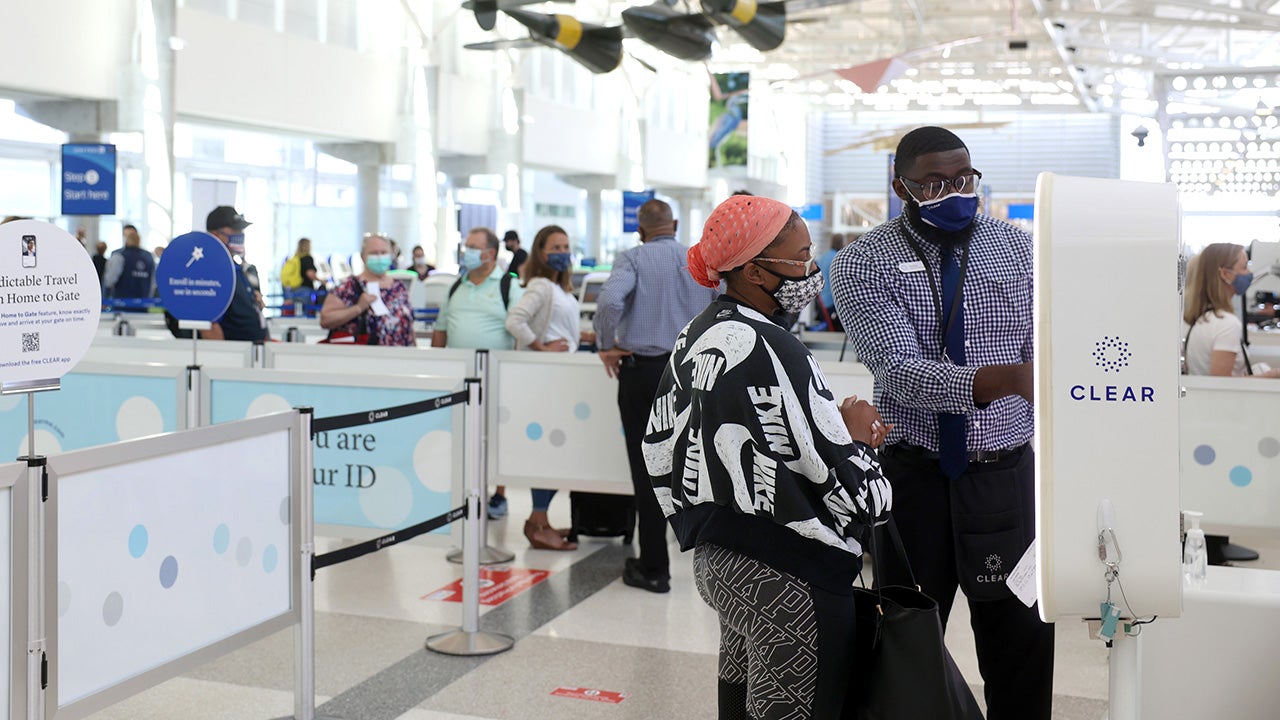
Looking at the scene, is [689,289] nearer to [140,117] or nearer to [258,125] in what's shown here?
[140,117]

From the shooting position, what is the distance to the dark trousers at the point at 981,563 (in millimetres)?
2488

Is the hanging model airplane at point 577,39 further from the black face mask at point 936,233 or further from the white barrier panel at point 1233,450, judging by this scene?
the black face mask at point 936,233

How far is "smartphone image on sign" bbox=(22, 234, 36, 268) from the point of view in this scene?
110 inches

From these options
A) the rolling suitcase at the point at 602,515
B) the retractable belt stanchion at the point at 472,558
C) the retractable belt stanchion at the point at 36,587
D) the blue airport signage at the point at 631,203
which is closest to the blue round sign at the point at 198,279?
the retractable belt stanchion at the point at 472,558

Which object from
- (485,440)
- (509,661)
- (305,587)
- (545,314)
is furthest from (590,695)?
(545,314)

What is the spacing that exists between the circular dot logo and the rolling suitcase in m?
4.60

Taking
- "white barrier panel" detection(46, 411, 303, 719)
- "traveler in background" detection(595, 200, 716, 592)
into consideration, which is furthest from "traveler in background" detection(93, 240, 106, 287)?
"white barrier panel" detection(46, 411, 303, 719)

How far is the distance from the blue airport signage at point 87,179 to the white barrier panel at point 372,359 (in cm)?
855

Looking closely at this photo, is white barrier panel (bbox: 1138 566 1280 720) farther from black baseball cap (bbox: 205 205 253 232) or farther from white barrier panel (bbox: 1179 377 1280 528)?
black baseball cap (bbox: 205 205 253 232)

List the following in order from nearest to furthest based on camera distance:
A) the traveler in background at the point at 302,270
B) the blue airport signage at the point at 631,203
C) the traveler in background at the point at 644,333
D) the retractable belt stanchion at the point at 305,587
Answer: the retractable belt stanchion at the point at 305,587
the traveler in background at the point at 644,333
the traveler in background at the point at 302,270
the blue airport signage at the point at 631,203

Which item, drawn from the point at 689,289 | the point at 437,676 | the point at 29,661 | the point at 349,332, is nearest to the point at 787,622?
the point at 29,661

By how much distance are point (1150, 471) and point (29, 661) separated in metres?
2.18

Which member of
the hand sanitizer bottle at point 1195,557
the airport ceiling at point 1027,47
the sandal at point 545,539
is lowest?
the sandal at point 545,539

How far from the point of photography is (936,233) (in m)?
2.49
